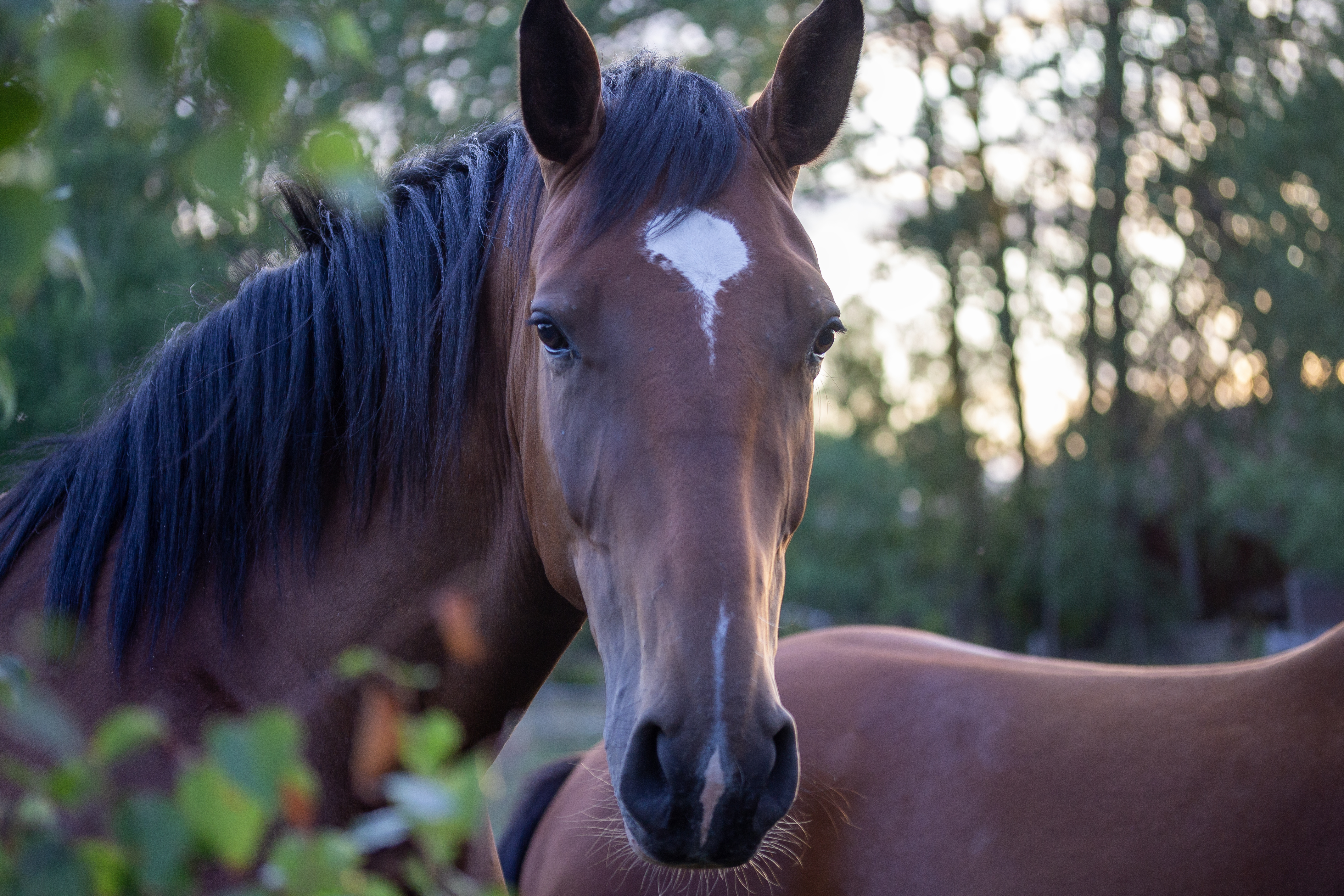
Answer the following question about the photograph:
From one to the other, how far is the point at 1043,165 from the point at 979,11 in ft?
10.8

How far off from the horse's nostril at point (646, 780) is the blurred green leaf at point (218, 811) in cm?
90

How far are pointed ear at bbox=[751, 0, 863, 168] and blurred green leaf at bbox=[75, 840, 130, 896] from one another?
6.55ft

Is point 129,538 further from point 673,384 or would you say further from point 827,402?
point 827,402

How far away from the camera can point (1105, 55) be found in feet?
55.7

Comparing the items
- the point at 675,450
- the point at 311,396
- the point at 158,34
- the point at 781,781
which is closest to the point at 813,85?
the point at 675,450

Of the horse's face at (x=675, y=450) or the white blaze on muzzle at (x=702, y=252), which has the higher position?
the white blaze on muzzle at (x=702, y=252)

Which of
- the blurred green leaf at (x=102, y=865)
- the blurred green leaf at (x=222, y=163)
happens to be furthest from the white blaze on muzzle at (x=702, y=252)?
the blurred green leaf at (x=102, y=865)

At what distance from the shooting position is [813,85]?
7.68 feet

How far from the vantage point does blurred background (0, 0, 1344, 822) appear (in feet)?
43.7

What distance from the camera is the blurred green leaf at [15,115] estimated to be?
0.73 metres

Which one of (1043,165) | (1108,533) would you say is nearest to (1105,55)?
(1043,165)

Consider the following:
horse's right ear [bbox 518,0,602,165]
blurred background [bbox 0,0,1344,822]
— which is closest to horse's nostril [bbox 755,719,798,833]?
horse's right ear [bbox 518,0,602,165]

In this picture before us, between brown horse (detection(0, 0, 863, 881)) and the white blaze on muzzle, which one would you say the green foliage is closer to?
brown horse (detection(0, 0, 863, 881))

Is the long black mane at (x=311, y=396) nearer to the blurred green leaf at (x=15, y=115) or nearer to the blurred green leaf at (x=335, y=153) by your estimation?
the blurred green leaf at (x=335, y=153)
